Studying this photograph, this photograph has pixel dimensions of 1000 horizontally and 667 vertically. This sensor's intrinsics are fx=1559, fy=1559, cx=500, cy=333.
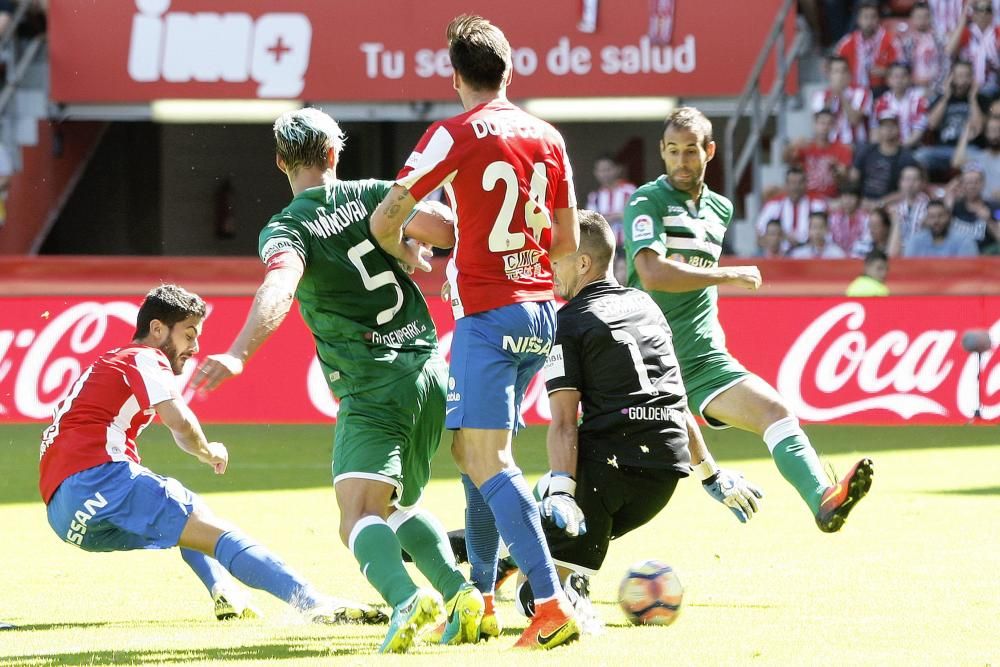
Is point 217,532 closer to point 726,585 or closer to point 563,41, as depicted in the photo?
point 726,585

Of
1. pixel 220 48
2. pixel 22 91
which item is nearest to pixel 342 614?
pixel 220 48

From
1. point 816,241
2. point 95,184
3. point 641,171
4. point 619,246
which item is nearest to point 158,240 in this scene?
point 95,184

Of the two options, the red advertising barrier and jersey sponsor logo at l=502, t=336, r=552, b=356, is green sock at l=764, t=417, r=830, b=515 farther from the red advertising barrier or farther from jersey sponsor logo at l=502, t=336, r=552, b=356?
the red advertising barrier

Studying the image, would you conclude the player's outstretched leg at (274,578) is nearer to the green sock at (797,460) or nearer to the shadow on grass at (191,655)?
the shadow on grass at (191,655)

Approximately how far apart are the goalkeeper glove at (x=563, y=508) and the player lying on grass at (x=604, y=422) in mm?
12

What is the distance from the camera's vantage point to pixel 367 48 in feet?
68.1

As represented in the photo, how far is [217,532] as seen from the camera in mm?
6090

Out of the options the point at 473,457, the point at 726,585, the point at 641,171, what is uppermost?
the point at 473,457

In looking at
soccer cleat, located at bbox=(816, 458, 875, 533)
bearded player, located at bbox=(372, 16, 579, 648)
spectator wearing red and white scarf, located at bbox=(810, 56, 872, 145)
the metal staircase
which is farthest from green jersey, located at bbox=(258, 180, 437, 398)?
the metal staircase

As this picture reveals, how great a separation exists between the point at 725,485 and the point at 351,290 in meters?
2.29

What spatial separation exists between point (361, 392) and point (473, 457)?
0.62 m

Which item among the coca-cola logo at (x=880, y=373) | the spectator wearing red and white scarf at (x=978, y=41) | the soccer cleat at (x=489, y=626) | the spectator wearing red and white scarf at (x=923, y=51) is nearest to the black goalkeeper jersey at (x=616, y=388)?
the soccer cleat at (x=489, y=626)

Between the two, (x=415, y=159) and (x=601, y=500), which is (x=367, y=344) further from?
(x=601, y=500)

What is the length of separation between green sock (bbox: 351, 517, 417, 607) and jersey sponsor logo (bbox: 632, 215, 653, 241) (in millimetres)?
2429
